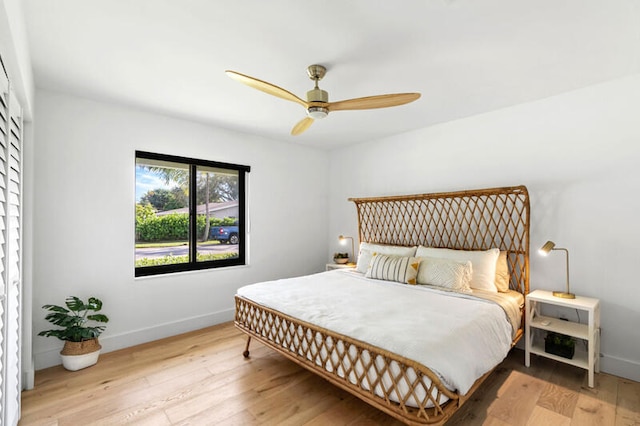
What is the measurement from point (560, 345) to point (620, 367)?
508 mm

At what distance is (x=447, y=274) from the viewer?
9.50 ft

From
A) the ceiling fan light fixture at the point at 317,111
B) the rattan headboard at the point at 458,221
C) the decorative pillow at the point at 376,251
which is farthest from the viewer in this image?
the decorative pillow at the point at 376,251

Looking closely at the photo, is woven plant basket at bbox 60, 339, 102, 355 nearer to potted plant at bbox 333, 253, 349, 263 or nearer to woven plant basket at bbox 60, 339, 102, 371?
woven plant basket at bbox 60, 339, 102, 371

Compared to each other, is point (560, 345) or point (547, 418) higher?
point (560, 345)

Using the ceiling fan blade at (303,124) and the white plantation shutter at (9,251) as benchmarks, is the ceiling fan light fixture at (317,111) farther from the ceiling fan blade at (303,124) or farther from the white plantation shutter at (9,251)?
the white plantation shutter at (9,251)

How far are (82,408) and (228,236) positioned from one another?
89.3 inches

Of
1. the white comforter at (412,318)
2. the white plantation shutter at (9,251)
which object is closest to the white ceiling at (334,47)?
the white plantation shutter at (9,251)

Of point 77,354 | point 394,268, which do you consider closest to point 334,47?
point 394,268

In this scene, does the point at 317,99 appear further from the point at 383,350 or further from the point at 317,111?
the point at 383,350

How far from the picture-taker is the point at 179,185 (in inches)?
143

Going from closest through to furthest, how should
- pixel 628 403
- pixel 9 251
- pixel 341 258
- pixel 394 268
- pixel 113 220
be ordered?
pixel 9 251, pixel 628 403, pixel 113 220, pixel 394 268, pixel 341 258

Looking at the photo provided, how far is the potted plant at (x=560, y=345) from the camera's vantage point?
2514 mm

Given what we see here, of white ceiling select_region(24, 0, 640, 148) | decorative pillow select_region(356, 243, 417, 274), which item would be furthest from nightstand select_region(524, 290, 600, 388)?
white ceiling select_region(24, 0, 640, 148)

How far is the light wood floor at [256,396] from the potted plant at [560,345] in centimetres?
20
